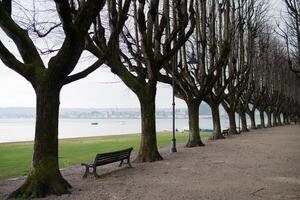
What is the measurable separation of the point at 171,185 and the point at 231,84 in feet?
90.0

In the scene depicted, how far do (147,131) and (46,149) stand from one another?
22.6ft

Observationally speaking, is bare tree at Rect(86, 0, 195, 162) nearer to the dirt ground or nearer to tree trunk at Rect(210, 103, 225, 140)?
the dirt ground

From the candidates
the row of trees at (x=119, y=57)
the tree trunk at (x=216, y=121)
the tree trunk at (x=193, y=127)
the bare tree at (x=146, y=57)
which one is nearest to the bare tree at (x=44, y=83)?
the row of trees at (x=119, y=57)

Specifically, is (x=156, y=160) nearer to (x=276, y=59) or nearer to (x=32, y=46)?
(x=32, y=46)

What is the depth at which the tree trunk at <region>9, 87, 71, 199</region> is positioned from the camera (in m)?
9.53

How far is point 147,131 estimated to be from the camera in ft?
52.9

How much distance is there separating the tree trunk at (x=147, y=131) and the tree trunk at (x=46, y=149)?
6.32m

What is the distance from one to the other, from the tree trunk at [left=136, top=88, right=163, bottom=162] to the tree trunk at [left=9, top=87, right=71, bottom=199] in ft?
20.7

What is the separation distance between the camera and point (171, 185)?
34.1 feet

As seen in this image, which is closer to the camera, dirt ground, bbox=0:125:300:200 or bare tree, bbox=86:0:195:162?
dirt ground, bbox=0:125:300:200

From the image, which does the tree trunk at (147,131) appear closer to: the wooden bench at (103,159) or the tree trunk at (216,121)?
the wooden bench at (103,159)

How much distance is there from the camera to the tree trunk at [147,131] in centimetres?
1597

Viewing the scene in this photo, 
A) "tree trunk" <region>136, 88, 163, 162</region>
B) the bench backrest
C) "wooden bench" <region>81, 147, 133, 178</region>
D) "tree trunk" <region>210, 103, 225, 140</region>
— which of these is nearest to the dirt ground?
"wooden bench" <region>81, 147, 133, 178</region>

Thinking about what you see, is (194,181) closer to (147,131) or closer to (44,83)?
(44,83)
